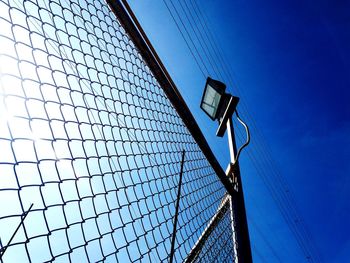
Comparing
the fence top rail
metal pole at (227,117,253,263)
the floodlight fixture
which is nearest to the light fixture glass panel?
the floodlight fixture

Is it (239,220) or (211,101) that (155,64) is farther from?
(239,220)

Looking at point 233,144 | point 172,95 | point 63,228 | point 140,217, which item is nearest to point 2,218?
point 63,228

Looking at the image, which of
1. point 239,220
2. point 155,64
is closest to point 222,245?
point 239,220

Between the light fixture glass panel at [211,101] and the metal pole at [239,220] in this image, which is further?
the light fixture glass panel at [211,101]

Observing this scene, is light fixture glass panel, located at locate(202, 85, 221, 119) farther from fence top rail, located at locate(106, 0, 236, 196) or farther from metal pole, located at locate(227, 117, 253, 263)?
fence top rail, located at locate(106, 0, 236, 196)

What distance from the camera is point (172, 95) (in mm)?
2143

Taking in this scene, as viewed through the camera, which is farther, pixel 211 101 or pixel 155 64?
pixel 211 101

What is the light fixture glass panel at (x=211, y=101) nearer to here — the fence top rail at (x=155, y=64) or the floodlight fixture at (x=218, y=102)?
the floodlight fixture at (x=218, y=102)

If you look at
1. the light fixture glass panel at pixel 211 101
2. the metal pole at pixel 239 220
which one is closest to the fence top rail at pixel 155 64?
the metal pole at pixel 239 220

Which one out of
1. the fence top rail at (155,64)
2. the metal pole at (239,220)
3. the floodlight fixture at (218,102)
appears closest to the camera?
the fence top rail at (155,64)

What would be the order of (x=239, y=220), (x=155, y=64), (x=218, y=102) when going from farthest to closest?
(x=218, y=102), (x=239, y=220), (x=155, y=64)

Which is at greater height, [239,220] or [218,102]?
[218,102]

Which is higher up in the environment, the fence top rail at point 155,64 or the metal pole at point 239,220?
the fence top rail at point 155,64

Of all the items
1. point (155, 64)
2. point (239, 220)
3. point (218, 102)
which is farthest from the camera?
point (218, 102)
